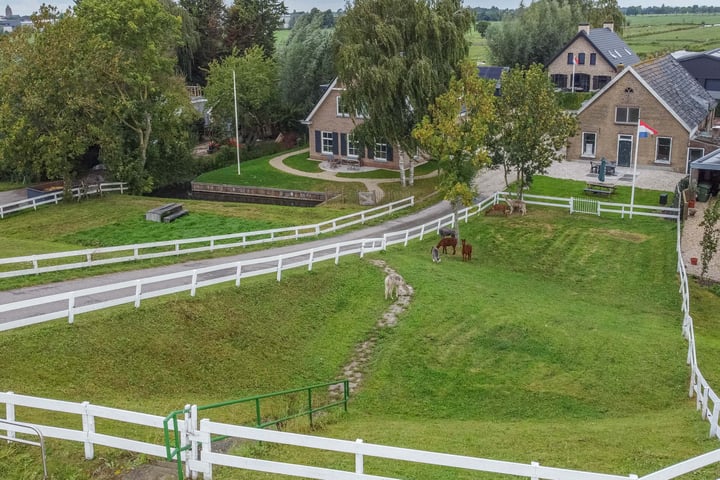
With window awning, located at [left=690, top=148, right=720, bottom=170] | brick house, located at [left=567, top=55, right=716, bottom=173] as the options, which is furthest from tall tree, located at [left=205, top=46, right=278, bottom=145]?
window awning, located at [left=690, top=148, right=720, bottom=170]

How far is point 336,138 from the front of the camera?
2266 inches

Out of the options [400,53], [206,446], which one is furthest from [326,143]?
[206,446]

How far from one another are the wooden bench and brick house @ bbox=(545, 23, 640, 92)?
43.5 metres

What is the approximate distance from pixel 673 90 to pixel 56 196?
4348 cm

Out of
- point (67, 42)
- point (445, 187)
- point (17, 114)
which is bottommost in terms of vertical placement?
point (445, 187)

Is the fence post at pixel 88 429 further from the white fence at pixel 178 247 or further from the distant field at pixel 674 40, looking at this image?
the distant field at pixel 674 40

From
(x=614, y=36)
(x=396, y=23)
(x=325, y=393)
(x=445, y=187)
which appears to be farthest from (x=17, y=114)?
(x=614, y=36)

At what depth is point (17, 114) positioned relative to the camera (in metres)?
42.2

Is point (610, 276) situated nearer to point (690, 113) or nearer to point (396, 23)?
point (396, 23)

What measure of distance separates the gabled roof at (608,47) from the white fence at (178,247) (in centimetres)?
3666

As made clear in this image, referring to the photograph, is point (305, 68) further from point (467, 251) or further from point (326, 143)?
point (467, 251)

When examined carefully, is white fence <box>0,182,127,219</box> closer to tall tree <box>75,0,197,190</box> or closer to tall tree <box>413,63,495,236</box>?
tall tree <box>75,0,197,190</box>

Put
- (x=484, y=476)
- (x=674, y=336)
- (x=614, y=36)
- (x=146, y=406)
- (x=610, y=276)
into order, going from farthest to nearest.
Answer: (x=614, y=36)
(x=610, y=276)
(x=674, y=336)
(x=146, y=406)
(x=484, y=476)

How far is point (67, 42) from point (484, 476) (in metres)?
39.8
